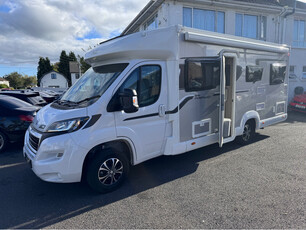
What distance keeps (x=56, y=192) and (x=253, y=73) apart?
5.33m

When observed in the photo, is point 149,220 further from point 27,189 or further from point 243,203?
point 27,189

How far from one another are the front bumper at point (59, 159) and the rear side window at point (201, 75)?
95.1 inches

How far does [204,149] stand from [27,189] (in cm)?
415

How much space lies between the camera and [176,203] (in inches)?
131

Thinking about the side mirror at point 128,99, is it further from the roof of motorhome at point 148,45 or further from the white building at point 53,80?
the white building at point 53,80

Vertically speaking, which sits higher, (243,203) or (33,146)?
(33,146)

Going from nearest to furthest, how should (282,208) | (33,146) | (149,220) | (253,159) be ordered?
(149,220) < (282,208) < (33,146) < (253,159)

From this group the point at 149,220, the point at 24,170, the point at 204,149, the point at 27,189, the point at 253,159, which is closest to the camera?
the point at 149,220

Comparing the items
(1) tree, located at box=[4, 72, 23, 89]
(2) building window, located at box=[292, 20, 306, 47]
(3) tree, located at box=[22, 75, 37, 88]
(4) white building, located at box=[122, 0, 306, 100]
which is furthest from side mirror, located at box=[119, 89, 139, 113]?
(3) tree, located at box=[22, 75, 37, 88]

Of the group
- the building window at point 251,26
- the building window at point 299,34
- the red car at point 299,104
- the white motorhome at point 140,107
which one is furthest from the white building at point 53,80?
the white motorhome at point 140,107

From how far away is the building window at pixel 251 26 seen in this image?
42.8ft

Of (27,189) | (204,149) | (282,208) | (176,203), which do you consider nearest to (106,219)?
(176,203)

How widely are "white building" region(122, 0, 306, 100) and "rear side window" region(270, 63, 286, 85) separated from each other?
19.6 ft

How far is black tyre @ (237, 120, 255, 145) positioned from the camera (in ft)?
20.0
